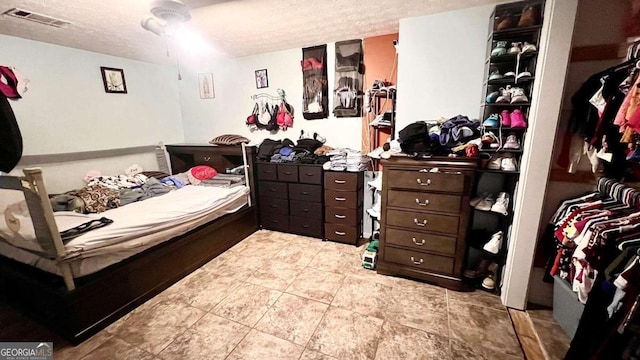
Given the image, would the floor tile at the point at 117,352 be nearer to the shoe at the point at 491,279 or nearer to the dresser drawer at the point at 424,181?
the dresser drawer at the point at 424,181

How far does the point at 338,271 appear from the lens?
2412mm

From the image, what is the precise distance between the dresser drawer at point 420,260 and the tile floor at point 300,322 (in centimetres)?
17

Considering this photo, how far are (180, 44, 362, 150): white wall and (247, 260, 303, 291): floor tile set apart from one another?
1.61 m

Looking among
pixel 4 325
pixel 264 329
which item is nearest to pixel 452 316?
pixel 264 329

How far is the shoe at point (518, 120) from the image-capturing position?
1822mm

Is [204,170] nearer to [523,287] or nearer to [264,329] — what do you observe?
[264,329]

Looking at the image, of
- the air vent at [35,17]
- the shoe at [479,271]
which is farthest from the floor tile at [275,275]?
the air vent at [35,17]

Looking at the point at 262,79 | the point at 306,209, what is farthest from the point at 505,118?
the point at 262,79

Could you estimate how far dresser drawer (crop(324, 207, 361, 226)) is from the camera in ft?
9.26

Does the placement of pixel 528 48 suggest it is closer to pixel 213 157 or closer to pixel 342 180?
pixel 342 180

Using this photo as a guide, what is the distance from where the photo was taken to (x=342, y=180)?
2771 millimetres

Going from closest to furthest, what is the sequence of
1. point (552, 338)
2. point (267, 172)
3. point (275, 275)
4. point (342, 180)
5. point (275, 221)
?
1. point (552, 338)
2. point (275, 275)
3. point (342, 180)
4. point (267, 172)
5. point (275, 221)

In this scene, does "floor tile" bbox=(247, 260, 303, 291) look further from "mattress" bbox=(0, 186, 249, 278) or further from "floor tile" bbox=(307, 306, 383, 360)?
"mattress" bbox=(0, 186, 249, 278)

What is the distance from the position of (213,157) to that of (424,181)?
2.69m
